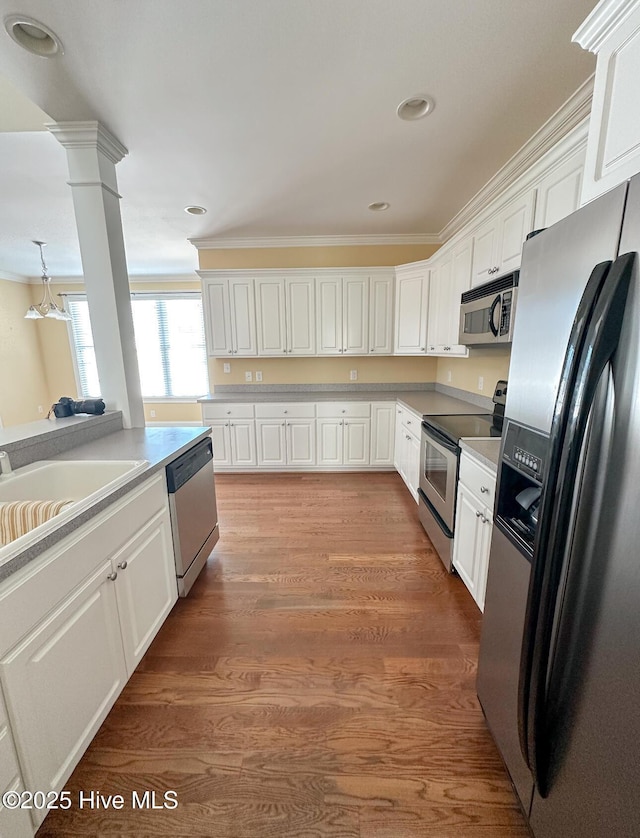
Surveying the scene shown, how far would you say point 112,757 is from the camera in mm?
1207

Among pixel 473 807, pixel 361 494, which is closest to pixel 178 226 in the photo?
pixel 361 494

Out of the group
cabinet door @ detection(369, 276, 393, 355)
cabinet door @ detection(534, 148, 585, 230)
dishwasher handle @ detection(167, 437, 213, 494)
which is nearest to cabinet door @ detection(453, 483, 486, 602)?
cabinet door @ detection(534, 148, 585, 230)

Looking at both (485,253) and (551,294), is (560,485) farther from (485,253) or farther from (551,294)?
(485,253)

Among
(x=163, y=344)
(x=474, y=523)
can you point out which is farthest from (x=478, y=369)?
(x=163, y=344)

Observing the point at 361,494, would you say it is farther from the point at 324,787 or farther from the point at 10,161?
the point at 10,161

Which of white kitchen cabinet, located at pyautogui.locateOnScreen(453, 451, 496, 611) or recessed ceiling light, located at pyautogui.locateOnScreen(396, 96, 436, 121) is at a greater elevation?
recessed ceiling light, located at pyautogui.locateOnScreen(396, 96, 436, 121)

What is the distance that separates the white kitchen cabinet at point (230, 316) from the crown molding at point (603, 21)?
3.37m

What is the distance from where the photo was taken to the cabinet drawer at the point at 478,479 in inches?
60.6

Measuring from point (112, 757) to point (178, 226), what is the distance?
4.20 metres

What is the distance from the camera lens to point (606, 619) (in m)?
0.65

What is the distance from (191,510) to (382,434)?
96.8 inches

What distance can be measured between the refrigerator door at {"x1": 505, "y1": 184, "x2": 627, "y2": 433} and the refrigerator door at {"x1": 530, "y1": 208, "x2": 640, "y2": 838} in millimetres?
70

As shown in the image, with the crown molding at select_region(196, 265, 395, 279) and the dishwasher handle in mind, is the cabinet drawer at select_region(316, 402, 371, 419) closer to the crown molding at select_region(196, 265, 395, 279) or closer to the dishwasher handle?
the crown molding at select_region(196, 265, 395, 279)

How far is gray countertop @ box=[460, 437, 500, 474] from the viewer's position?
1.56 m
